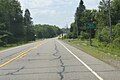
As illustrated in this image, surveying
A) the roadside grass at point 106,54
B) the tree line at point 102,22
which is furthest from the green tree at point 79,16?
the roadside grass at point 106,54

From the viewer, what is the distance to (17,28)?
13150 centimetres

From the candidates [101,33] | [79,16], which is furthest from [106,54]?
[79,16]

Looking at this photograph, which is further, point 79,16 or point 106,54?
point 79,16

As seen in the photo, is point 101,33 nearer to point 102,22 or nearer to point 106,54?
point 106,54

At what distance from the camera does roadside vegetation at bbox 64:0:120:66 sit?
33188 mm

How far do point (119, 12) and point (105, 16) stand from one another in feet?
35.3

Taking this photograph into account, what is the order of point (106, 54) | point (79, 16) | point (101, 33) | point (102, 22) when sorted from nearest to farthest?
point (106, 54)
point (101, 33)
point (102, 22)
point (79, 16)

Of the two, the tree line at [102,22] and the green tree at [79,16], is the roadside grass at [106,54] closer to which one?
the tree line at [102,22]

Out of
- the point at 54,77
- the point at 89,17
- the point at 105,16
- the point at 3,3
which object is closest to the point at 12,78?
the point at 54,77

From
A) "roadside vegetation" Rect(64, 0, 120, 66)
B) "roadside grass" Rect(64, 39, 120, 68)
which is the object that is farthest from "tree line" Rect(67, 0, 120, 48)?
A: "roadside grass" Rect(64, 39, 120, 68)

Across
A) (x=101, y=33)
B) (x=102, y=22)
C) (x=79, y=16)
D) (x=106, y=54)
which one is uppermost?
(x=79, y=16)

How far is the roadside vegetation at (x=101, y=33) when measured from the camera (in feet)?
109

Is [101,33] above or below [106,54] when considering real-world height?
above

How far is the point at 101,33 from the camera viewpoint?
5791 centimetres
